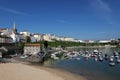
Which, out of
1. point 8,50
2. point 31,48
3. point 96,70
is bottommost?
point 96,70

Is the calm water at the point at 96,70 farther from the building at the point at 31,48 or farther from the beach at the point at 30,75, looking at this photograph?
the building at the point at 31,48

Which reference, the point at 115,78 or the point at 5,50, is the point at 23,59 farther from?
the point at 115,78

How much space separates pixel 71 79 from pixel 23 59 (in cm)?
3156

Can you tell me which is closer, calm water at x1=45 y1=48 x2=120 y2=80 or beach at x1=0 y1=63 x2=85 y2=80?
beach at x1=0 y1=63 x2=85 y2=80

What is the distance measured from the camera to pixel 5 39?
10094 centimetres

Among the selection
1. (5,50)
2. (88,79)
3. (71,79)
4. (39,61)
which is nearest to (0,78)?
(71,79)

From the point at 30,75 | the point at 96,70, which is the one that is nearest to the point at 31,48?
the point at 96,70

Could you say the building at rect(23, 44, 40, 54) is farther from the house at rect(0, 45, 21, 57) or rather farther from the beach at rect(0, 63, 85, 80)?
the beach at rect(0, 63, 85, 80)

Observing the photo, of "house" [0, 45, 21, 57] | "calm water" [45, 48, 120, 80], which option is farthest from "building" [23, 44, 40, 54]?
"calm water" [45, 48, 120, 80]

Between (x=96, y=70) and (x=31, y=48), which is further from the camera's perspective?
(x=31, y=48)

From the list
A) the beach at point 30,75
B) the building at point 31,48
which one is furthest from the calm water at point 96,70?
the building at point 31,48

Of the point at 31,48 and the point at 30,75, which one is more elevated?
the point at 31,48

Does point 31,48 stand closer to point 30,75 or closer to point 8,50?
point 8,50

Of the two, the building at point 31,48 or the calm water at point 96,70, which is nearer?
the calm water at point 96,70
